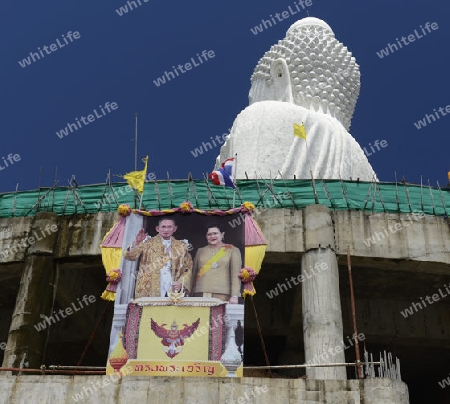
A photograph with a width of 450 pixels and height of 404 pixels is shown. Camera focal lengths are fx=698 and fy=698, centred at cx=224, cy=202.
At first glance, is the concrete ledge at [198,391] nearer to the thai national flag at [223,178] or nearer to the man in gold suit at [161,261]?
the man in gold suit at [161,261]

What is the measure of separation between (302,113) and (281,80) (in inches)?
114

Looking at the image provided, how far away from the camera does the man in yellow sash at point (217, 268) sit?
13.8 m

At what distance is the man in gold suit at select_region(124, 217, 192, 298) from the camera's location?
13820 millimetres

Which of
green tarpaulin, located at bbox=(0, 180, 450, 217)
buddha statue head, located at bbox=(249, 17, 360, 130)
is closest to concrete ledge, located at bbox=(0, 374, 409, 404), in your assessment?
green tarpaulin, located at bbox=(0, 180, 450, 217)

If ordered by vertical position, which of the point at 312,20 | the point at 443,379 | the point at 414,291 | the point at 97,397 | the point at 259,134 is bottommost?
the point at 97,397

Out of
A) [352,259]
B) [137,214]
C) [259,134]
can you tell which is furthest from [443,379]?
[137,214]

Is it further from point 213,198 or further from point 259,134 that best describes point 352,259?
point 259,134

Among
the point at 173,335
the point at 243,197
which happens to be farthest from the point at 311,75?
the point at 173,335

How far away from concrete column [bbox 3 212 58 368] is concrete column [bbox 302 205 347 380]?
570cm

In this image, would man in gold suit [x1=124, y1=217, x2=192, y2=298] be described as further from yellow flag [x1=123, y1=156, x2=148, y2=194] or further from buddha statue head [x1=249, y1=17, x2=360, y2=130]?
buddha statue head [x1=249, y1=17, x2=360, y2=130]

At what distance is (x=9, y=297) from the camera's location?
762 inches

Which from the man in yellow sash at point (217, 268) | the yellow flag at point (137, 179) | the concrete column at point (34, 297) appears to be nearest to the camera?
the man in yellow sash at point (217, 268)

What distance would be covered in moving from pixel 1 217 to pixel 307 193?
7.36m

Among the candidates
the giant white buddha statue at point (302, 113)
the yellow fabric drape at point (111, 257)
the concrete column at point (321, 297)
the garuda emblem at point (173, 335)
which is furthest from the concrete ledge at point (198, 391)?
the giant white buddha statue at point (302, 113)
